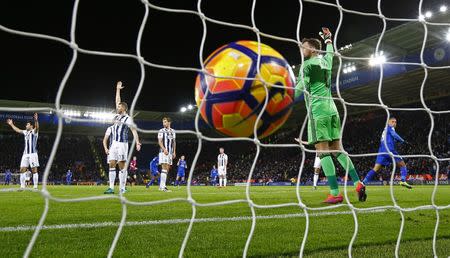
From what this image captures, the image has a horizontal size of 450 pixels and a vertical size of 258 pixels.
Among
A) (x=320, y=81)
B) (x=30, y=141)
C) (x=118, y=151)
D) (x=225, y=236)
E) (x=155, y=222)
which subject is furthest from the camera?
(x=30, y=141)

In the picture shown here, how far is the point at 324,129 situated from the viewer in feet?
15.5

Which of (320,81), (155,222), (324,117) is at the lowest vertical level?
(155,222)

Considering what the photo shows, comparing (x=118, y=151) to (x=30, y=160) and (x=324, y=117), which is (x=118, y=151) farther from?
(x=324, y=117)

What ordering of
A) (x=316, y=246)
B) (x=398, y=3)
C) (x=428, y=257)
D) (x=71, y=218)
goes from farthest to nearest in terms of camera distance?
1. (x=398, y=3)
2. (x=71, y=218)
3. (x=316, y=246)
4. (x=428, y=257)

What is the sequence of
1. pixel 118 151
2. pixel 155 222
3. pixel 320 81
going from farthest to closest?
pixel 118 151 → pixel 320 81 → pixel 155 222

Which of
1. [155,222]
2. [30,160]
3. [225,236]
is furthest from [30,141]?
[225,236]

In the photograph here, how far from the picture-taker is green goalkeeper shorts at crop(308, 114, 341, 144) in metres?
4.70

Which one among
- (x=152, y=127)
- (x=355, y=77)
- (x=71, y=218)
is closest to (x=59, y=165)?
(x=152, y=127)

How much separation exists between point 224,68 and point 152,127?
32.3 meters

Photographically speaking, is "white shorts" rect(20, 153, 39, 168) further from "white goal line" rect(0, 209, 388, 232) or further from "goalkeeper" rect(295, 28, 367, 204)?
"goalkeeper" rect(295, 28, 367, 204)

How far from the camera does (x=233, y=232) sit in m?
3.20

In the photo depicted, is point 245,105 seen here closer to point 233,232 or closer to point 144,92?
point 233,232

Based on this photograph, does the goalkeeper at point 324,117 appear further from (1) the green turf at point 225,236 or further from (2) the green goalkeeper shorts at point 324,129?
(1) the green turf at point 225,236

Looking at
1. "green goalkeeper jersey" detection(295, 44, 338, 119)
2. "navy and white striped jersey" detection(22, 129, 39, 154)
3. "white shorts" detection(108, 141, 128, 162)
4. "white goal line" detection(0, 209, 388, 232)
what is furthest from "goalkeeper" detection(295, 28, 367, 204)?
"navy and white striped jersey" detection(22, 129, 39, 154)
